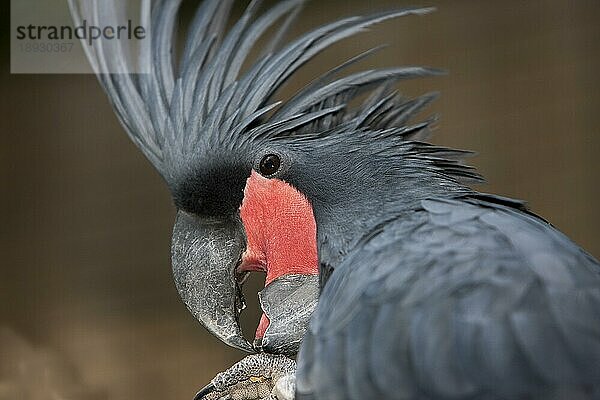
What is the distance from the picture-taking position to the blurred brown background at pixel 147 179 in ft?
7.16

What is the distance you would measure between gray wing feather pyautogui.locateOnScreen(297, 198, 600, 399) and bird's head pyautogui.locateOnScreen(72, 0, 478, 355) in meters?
0.14

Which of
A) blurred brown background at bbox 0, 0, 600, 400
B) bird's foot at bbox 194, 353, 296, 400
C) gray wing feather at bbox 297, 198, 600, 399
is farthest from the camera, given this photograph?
blurred brown background at bbox 0, 0, 600, 400

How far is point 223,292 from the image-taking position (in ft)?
3.59

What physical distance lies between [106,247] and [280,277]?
1310 mm

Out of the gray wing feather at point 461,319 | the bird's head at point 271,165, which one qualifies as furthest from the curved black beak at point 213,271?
the gray wing feather at point 461,319

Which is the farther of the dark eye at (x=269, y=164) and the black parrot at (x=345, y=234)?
the dark eye at (x=269, y=164)

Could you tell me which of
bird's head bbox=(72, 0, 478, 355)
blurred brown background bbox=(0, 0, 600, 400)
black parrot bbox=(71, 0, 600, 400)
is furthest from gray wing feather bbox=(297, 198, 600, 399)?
blurred brown background bbox=(0, 0, 600, 400)

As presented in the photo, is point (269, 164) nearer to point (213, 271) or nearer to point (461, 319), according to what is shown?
point (213, 271)

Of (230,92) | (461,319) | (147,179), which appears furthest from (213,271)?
(147,179)

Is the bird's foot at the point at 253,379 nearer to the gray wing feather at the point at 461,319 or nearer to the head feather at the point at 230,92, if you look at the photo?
the gray wing feather at the point at 461,319

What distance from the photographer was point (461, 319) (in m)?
0.78

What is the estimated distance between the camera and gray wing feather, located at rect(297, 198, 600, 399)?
2.50ft

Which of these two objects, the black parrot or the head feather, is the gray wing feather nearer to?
the black parrot

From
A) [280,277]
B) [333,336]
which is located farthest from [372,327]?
[280,277]
